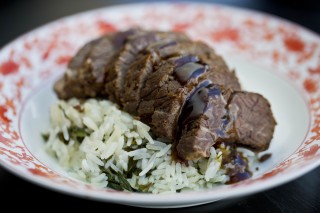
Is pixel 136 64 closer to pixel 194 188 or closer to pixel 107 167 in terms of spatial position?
pixel 107 167

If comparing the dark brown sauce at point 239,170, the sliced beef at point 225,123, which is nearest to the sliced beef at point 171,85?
the sliced beef at point 225,123

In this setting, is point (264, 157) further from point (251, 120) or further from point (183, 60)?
point (183, 60)

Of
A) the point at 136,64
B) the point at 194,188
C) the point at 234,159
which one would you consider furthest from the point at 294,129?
the point at 136,64

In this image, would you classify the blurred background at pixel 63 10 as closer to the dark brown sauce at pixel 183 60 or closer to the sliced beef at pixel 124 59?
the sliced beef at pixel 124 59

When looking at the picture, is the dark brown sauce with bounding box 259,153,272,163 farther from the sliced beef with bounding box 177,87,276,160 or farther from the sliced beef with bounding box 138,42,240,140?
the sliced beef with bounding box 138,42,240,140

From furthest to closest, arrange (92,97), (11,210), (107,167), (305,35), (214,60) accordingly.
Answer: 1. (305,35)
2. (92,97)
3. (214,60)
4. (107,167)
5. (11,210)

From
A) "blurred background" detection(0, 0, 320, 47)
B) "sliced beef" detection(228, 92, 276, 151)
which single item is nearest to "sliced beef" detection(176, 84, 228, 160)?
"sliced beef" detection(228, 92, 276, 151)
